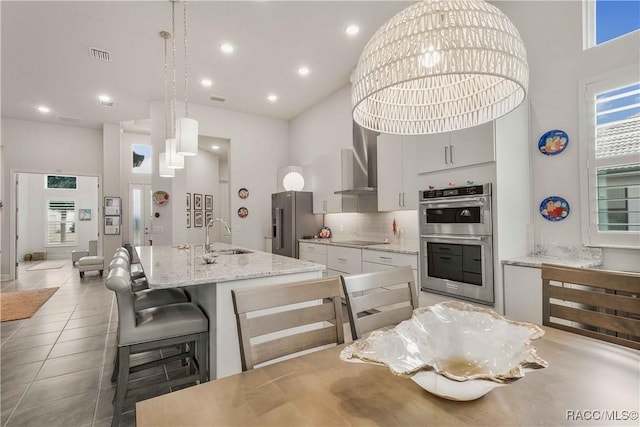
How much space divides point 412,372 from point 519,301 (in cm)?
210

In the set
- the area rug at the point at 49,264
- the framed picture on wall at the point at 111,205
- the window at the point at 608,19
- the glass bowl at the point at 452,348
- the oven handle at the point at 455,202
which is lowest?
the area rug at the point at 49,264

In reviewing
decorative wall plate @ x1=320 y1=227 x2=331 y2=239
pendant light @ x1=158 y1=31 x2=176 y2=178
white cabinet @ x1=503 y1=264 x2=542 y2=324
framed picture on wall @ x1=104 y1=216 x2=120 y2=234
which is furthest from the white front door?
white cabinet @ x1=503 y1=264 x2=542 y2=324

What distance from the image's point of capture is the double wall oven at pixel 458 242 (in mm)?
2517

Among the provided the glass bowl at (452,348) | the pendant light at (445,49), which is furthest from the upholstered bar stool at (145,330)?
the pendant light at (445,49)

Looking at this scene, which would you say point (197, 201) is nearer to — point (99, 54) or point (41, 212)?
point (99, 54)

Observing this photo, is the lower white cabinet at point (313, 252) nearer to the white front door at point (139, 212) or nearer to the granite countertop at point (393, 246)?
the granite countertop at point (393, 246)

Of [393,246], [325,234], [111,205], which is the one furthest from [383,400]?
[111,205]

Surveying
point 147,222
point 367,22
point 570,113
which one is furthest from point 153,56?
point 147,222

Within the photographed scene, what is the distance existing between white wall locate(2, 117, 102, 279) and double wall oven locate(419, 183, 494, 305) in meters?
7.65

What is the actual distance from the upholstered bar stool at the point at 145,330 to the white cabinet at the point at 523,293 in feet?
7.35

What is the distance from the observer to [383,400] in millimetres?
819

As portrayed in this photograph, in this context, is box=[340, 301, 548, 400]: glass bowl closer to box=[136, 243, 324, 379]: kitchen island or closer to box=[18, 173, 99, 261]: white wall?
box=[136, 243, 324, 379]: kitchen island

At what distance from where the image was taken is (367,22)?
3.33 metres

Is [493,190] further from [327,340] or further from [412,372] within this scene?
[412,372]
